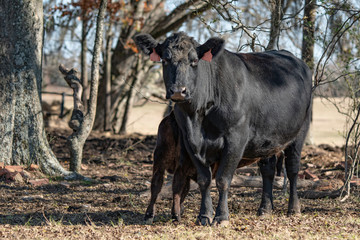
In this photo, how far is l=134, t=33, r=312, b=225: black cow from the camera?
4.98m

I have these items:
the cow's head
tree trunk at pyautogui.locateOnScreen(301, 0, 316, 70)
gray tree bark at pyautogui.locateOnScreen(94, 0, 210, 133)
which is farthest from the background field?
gray tree bark at pyautogui.locateOnScreen(94, 0, 210, 133)

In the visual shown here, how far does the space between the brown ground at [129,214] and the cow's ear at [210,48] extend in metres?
1.69

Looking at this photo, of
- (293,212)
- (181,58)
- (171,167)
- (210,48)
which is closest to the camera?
(181,58)

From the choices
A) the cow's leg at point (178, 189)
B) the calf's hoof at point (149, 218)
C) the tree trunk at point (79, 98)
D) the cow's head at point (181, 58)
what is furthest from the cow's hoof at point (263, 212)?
the tree trunk at point (79, 98)

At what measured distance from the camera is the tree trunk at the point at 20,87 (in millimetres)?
8109

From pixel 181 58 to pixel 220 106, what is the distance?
2.12 feet

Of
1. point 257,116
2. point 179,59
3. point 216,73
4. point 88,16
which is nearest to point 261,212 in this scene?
point 257,116

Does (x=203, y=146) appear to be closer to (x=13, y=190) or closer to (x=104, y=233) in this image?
(x=104, y=233)

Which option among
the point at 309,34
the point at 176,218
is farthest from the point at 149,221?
the point at 309,34

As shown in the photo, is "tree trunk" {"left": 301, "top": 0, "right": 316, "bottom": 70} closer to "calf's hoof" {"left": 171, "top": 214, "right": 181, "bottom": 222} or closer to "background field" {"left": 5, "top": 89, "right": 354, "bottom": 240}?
"background field" {"left": 5, "top": 89, "right": 354, "bottom": 240}

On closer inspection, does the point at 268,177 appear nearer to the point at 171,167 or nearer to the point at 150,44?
the point at 171,167

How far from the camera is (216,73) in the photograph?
17.5 ft

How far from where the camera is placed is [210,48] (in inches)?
199

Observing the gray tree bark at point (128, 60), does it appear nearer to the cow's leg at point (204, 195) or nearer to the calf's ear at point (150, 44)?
the calf's ear at point (150, 44)
